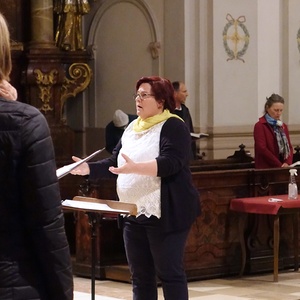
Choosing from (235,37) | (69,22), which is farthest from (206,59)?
(69,22)

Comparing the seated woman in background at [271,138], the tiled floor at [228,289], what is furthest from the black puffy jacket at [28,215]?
the seated woman in background at [271,138]

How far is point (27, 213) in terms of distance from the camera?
9.91ft

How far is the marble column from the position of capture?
11.8m

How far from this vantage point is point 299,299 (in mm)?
7785

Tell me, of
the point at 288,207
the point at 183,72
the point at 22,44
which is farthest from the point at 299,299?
the point at 22,44

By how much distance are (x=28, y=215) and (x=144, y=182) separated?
8.26 ft

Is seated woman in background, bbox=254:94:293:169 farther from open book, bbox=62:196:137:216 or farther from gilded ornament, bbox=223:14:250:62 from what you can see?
open book, bbox=62:196:137:216

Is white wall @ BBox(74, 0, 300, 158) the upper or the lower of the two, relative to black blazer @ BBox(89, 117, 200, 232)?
upper

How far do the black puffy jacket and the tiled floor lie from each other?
186 inches

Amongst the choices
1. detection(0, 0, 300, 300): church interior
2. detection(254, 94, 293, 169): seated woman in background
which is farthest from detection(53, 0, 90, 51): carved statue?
detection(254, 94, 293, 169): seated woman in background

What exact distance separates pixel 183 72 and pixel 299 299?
15.3ft

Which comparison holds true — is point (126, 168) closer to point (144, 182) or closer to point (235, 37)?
point (144, 182)

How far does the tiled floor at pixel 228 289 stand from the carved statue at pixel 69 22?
4150mm

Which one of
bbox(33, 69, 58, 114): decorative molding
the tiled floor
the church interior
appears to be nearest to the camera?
the tiled floor
